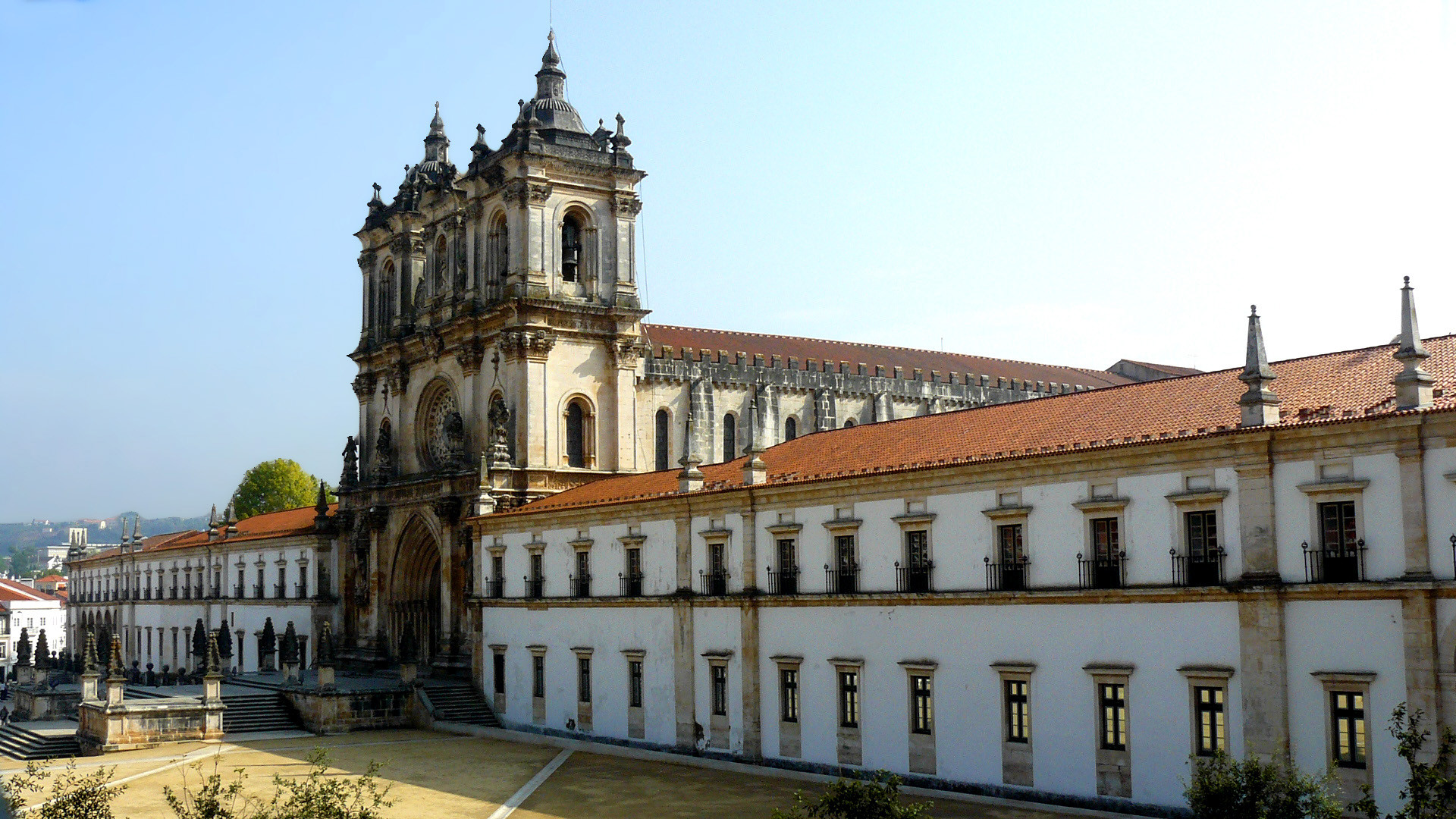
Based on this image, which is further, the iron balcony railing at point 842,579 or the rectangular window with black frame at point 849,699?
the iron balcony railing at point 842,579

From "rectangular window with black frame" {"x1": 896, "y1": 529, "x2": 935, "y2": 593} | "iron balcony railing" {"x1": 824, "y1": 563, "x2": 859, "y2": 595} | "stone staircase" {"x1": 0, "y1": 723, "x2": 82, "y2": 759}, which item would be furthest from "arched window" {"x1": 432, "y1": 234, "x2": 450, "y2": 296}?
"rectangular window with black frame" {"x1": 896, "y1": 529, "x2": 935, "y2": 593}

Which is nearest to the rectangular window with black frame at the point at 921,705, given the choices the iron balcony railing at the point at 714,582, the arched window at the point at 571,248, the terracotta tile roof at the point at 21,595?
the iron balcony railing at the point at 714,582

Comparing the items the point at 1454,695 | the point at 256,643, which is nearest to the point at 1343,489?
the point at 1454,695

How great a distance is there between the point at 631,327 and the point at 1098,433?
32.0m

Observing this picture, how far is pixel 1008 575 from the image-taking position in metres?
34.5

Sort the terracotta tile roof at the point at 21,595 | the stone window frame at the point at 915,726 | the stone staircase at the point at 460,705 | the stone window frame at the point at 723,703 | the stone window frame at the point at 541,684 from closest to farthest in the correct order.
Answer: the stone window frame at the point at 915,726 < the stone window frame at the point at 723,703 < the stone window frame at the point at 541,684 < the stone staircase at the point at 460,705 < the terracotta tile roof at the point at 21,595

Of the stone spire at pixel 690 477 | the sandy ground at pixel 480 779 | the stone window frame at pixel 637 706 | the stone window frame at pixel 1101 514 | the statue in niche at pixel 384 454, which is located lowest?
the sandy ground at pixel 480 779

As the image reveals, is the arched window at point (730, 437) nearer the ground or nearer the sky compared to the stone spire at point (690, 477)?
nearer the sky

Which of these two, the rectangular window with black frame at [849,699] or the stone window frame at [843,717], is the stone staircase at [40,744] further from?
the rectangular window with black frame at [849,699]

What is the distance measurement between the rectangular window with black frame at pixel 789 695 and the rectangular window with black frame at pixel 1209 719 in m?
12.7

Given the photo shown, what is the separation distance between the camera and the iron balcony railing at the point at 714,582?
43.3m

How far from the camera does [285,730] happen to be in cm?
5503

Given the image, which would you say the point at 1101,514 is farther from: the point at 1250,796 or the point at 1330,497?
the point at 1250,796

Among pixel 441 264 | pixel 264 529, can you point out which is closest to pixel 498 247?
pixel 441 264
